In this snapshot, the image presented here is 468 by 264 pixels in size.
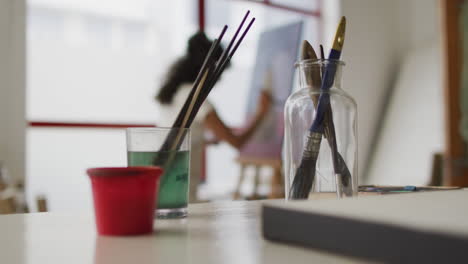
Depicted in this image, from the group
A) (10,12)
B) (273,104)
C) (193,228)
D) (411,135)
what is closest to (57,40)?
(10,12)

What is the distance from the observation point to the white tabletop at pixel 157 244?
0.41m

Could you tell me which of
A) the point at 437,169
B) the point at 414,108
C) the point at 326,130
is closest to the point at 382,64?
the point at 414,108

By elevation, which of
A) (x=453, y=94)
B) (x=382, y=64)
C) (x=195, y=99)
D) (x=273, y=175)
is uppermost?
(x=382, y=64)

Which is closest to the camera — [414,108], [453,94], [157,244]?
[157,244]

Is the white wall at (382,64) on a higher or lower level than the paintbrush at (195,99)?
higher

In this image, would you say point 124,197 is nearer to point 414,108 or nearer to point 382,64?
point 414,108

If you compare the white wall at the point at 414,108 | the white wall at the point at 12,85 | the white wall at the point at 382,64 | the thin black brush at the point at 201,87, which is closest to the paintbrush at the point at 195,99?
the thin black brush at the point at 201,87

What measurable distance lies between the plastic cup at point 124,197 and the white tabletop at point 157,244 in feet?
0.05

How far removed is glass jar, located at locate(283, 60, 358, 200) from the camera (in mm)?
679

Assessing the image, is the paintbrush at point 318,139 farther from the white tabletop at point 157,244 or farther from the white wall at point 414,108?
the white wall at point 414,108

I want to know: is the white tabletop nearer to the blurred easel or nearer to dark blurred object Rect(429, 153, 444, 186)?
the blurred easel

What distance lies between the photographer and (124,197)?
0.54 m

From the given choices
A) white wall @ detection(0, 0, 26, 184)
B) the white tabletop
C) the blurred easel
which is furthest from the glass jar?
white wall @ detection(0, 0, 26, 184)

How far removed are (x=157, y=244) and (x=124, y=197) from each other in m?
0.08
